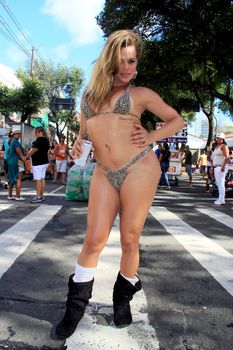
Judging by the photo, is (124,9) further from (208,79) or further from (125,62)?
(125,62)

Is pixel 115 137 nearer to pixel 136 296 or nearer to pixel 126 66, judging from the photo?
pixel 126 66

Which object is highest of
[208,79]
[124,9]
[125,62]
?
[124,9]

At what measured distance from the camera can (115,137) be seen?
9.40 feet

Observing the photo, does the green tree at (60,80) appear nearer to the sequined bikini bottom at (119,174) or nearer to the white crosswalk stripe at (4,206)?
the white crosswalk stripe at (4,206)

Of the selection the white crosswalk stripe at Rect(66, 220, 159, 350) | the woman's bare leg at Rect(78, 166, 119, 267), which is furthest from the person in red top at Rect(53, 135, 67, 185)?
the woman's bare leg at Rect(78, 166, 119, 267)

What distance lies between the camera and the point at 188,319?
336 cm

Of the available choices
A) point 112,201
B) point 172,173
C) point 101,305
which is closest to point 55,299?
point 101,305

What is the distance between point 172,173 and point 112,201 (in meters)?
17.2

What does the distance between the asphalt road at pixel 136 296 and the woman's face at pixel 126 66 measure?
170cm

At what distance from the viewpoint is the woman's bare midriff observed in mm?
2855

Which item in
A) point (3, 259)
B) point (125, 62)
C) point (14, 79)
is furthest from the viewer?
point (14, 79)

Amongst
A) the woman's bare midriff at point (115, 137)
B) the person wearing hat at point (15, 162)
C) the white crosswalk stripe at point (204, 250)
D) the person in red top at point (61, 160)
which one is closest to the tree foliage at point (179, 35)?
the person in red top at point (61, 160)

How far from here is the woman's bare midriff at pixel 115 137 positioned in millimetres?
2855

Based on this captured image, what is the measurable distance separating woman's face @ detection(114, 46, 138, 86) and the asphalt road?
170cm
